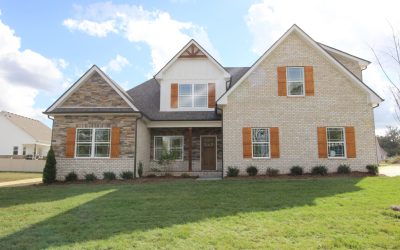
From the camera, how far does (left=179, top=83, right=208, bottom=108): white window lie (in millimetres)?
19078


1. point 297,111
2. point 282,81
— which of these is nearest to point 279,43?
point 282,81

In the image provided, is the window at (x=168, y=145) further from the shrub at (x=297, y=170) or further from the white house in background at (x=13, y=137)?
the white house in background at (x=13, y=137)

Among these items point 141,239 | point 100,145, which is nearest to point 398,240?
point 141,239

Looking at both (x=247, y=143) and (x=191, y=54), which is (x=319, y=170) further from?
(x=191, y=54)

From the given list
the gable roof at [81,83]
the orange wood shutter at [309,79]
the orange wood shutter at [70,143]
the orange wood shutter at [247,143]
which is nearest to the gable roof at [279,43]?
the orange wood shutter at [309,79]

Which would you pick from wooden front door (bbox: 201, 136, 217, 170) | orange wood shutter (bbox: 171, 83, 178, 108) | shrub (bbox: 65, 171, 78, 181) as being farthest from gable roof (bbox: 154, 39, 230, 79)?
shrub (bbox: 65, 171, 78, 181)

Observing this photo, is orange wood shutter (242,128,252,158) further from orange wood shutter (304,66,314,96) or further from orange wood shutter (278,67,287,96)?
orange wood shutter (304,66,314,96)

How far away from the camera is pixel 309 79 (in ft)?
53.3

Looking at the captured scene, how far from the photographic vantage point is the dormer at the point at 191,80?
19062 millimetres

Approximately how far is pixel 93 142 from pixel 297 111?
10.4 metres

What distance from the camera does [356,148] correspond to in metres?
15.6

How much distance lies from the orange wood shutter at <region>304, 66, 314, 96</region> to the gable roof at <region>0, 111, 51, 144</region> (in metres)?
33.8

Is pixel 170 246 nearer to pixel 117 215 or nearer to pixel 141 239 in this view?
pixel 141 239

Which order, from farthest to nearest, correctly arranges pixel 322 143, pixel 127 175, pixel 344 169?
pixel 322 143 < pixel 127 175 < pixel 344 169
